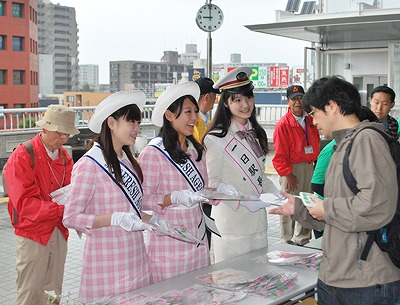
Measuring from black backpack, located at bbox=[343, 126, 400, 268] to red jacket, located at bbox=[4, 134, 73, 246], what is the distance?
1824mm

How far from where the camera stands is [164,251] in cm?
315

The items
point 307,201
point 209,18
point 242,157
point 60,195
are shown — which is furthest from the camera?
point 209,18

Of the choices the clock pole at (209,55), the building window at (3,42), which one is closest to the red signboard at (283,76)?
the building window at (3,42)

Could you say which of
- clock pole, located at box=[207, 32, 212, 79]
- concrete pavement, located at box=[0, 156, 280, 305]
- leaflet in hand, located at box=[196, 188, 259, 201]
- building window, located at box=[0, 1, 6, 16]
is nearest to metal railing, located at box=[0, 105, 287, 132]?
clock pole, located at box=[207, 32, 212, 79]

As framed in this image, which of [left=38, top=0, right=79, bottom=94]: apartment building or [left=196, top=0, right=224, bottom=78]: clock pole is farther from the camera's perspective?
[left=38, top=0, right=79, bottom=94]: apartment building

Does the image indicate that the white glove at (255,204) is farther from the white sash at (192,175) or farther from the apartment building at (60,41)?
the apartment building at (60,41)

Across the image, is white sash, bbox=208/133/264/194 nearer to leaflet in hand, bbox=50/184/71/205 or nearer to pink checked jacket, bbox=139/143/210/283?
pink checked jacket, bbox=139/143/210/283

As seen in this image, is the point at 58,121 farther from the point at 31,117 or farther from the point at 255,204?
the point at 31,117

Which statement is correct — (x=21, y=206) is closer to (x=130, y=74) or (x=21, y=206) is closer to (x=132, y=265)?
(x=132, y=265)

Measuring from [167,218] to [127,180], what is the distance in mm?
412

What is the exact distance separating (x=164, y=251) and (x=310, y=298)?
0.83 m

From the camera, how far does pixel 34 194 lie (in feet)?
11.0

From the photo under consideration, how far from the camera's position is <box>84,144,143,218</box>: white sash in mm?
2869

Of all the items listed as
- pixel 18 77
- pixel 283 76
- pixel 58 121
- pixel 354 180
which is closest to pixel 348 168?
pixel 354 180
